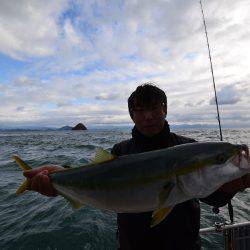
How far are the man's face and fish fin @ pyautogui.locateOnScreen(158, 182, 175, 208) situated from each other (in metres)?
1.11

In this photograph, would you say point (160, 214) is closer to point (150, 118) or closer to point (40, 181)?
point (150, 118)

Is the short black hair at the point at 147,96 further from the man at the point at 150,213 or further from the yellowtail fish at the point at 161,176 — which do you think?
the yellowtail fish at the point at 161,176

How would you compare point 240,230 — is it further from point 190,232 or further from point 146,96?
point 146,96

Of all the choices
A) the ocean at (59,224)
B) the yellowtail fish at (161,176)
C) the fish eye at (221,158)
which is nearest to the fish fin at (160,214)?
the yellowtail fish at (161,176)

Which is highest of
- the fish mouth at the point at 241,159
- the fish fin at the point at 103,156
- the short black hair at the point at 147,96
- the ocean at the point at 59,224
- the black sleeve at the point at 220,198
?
the short black hair at the point at 147,96

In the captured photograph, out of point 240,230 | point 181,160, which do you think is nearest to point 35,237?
point 240,230

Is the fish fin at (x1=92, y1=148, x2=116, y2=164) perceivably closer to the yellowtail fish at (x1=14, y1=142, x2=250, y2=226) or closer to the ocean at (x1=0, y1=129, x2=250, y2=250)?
the yellowtail fish at (x1=14, y1=142, x2=250, y2=226)

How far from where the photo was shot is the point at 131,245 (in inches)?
174

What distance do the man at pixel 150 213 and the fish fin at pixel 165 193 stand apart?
609 millimetres

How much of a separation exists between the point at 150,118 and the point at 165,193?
126 cm

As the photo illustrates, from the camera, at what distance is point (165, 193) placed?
12.4 feet

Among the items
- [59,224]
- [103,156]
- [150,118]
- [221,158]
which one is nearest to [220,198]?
[221,158]

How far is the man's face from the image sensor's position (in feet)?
15.3

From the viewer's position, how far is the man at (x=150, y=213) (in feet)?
14.0
